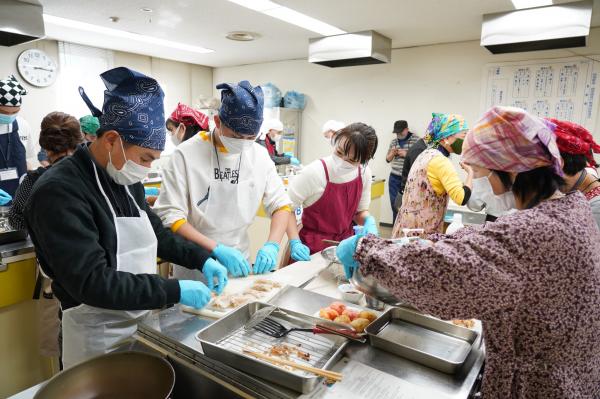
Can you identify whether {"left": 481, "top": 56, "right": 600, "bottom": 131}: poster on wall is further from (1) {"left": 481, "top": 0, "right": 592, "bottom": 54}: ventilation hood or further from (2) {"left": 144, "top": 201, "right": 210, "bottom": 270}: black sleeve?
(2) {"left": 144, "top": 201, "right": 210, "bottom": 270}: black sleeve

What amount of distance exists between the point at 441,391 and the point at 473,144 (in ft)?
2.33

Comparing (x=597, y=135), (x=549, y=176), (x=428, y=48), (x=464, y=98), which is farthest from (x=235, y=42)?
(x=549, y=176)

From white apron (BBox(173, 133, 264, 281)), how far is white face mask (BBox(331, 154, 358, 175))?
57cm

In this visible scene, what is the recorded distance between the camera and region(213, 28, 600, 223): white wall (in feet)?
17.7

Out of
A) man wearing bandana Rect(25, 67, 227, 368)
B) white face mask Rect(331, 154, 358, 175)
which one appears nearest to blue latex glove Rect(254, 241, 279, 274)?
man wearing bandana Rect(25, 67, 227, 368)

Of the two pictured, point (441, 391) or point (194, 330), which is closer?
point (441, 391)

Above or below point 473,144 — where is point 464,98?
above

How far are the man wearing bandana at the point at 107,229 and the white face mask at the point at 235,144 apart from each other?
0.55 metres

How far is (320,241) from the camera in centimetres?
246

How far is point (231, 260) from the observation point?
1.78 meters

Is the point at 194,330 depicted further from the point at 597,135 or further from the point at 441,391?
the point at 597,135

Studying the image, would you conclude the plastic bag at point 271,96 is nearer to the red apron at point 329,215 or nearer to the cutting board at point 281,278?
the red apron at point 329,215

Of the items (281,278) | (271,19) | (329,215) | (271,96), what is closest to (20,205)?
(281,278)

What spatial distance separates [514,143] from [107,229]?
49.7 inches
